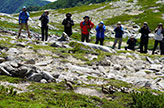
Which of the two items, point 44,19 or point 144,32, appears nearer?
point 44,19

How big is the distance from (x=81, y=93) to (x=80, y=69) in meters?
2.80

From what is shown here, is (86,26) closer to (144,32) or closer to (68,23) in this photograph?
(68,23)

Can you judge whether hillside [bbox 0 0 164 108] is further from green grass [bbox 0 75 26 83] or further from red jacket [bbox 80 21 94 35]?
red jacket [bbox 80 21 94 35]

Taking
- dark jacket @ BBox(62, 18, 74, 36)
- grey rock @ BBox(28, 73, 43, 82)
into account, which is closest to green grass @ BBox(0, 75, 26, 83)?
grey rock @ BBox(28, 73, 43, 82)

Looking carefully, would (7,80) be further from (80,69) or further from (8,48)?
(8,48)

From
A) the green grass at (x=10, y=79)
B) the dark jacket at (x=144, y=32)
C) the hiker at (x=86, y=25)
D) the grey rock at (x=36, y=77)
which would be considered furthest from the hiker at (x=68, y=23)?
the green grass at (x=10, y=79)

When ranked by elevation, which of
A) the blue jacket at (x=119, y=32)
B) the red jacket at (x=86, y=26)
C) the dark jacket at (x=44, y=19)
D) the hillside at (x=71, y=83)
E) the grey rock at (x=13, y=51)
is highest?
the dark jacket at (x=44, y=19)

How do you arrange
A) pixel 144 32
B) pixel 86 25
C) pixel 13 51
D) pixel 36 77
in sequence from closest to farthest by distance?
pixel 36 77
pixel 13 51
pixel 86 25
pixel 144 32

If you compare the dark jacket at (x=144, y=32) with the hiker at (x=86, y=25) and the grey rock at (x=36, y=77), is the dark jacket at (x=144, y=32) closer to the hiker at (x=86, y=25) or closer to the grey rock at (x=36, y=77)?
the hiker at (x=86, y=25)

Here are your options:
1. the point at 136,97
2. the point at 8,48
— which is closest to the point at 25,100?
the point at 136,97

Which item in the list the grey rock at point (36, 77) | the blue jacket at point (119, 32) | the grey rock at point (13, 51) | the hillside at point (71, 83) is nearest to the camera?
the hillside at point (71, 83)

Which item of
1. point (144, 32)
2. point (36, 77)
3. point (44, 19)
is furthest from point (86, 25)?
point (36, 77)

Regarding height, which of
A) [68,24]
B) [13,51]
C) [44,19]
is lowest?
[13,51]

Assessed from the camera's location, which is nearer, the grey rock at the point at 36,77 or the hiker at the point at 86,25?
the grey rock at the point at 36,77
